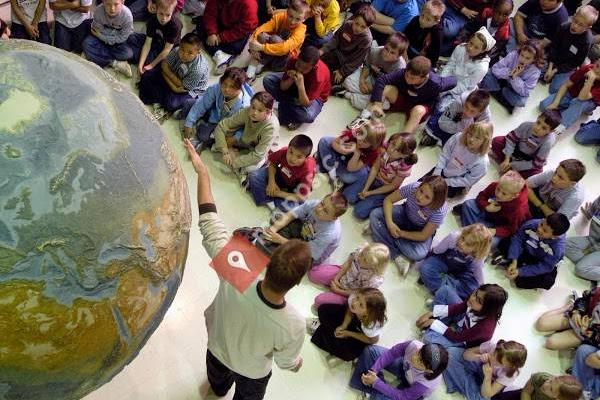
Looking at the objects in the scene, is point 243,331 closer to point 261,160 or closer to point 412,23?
point 261,160

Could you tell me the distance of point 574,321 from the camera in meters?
5.50

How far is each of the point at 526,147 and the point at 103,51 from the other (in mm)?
4026

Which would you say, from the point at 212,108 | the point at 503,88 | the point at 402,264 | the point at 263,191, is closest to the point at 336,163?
the point at 263,191

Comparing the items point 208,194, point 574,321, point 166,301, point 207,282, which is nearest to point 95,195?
point 166,301

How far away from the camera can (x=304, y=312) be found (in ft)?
17.7

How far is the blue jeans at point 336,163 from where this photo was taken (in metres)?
6.09

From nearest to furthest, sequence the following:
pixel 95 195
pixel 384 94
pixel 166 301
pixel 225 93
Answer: pixel 95 195 → pixel 166 301 → pixel 225 93 → pixel 384 94

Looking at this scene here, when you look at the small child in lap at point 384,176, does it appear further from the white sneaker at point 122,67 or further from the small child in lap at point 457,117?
the white sneaker at point 122,67

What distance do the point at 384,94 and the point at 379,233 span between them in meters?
1.55

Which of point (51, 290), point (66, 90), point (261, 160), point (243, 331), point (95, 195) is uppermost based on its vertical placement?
point (66, 90)

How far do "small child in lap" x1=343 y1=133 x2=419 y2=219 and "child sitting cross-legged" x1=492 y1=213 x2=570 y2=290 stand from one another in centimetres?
110

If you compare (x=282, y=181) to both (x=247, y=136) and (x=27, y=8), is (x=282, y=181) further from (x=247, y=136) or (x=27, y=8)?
(x=27, y=8)

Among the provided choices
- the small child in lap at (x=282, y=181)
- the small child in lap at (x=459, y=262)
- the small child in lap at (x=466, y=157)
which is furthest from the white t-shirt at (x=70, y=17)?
the small child in lap at (x=459, y=262)

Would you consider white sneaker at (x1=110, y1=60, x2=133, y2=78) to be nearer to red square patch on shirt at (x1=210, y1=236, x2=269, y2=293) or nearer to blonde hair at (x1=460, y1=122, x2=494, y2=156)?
blonde hair at (x1=460, y1=122, x2=494, y2=156)
